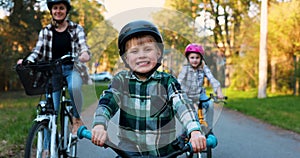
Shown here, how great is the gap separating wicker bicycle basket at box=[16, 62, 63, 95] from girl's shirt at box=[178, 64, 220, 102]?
1.23 m

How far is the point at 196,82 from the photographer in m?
4.02

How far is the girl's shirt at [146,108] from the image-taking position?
2.11m

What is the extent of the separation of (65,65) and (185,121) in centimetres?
218

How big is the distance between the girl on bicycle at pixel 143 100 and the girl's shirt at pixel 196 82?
3.75 feet

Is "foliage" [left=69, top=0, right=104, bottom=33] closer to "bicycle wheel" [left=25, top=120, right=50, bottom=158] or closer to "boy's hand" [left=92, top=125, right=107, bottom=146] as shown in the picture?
"boy's hand" [left=92, top=125, right=107, bottom=146]

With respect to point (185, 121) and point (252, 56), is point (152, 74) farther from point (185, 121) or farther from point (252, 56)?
point (252, 56)

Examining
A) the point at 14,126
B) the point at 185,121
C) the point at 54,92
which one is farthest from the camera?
the point at 14,126

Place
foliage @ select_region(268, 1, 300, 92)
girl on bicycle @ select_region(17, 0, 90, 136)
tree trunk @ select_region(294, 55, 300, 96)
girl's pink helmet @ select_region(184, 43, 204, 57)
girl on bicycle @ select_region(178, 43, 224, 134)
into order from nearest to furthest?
girl's pink helmet @ select_region(184, 43, 204, 57) < girl on bicycle @ select_region(178, 43, 224, 134) < girl on bicycle @ select_region(17, 0, 90, 136) < foliage @ select_region(268, 1, 300, 92) < tree trunk @ select_region(294, 55, 300, 96)

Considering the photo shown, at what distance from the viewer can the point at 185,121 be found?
206 centimetres

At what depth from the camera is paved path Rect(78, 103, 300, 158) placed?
220 inches

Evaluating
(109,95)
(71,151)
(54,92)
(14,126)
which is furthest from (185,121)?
(14,126)

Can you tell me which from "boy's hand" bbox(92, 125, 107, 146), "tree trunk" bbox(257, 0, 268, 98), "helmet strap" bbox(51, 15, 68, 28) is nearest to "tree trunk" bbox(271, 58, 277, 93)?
"tree trunk" bbox(257, 0, 268, 98)

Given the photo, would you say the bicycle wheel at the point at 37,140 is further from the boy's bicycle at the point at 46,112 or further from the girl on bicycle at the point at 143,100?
the girl on bicycle at the point at 143,100

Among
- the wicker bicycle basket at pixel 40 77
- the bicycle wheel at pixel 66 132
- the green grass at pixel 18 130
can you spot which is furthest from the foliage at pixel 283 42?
the wicker bicycle basket at pixel 40 77
